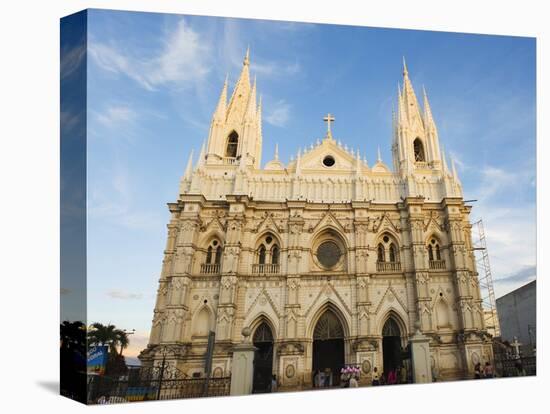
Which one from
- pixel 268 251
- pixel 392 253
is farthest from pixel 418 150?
pixel 268 251

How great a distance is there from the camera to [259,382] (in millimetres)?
15969

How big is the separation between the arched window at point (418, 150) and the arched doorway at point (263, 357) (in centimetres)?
1206

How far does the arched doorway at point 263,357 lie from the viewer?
52.4 ft

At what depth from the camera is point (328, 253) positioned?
1888cm

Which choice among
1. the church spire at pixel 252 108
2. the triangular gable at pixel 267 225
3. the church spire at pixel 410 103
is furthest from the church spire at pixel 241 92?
the church spire at pixel 410 103

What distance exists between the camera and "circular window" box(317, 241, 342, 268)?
18.7 metres

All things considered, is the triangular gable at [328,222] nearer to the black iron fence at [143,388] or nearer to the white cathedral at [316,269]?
the white cathedral at [316,269]

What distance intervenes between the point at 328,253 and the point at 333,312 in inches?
106

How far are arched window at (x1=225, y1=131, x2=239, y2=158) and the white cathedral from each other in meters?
1.63

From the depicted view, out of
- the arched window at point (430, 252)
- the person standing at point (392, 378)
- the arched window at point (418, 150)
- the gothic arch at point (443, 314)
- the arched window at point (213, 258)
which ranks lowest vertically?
the person standing at point (392, 378)

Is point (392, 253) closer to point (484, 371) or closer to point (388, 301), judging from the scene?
point (388, 301)

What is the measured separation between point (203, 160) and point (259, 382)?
1027cm
